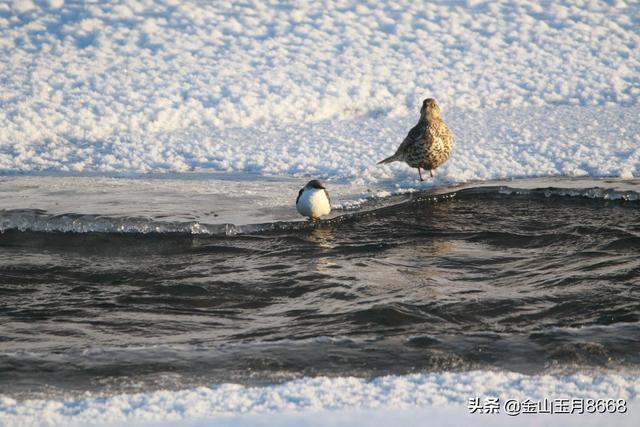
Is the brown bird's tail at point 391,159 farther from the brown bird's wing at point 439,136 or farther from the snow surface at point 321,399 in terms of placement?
the snow surface at point 321,399

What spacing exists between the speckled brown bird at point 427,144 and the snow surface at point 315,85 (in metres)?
0.24

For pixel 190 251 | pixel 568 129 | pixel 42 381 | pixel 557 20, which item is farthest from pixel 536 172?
pixel 42 381

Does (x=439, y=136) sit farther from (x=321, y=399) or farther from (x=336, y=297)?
(x=321, y=399)

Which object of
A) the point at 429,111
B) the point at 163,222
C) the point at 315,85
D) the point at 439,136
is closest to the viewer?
the point at 163,222

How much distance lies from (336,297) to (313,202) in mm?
1642

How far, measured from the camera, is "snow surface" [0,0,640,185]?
8805 millimetres

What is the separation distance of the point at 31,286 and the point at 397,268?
254 cm

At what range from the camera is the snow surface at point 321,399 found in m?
3.39

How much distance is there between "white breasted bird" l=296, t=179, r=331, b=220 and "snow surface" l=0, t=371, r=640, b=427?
3016mm

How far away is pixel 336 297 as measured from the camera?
17.2 feet

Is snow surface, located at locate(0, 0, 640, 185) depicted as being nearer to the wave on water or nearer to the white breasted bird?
the wave on water

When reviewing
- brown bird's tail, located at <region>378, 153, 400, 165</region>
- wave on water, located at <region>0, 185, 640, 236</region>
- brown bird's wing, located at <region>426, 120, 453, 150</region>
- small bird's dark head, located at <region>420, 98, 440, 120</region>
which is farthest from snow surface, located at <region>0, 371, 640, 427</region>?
small bird's dark head, located at <region>420, 98, 440, 120</region>

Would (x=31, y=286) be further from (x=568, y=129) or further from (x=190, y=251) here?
(x=568, y=129)

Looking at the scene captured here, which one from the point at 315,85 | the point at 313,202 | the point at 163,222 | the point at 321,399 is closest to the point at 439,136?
the point at 313,202
